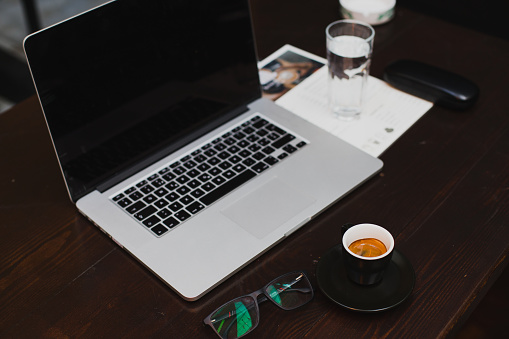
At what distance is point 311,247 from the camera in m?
0.87

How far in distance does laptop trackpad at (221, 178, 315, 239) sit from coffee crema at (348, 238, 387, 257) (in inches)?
5.5

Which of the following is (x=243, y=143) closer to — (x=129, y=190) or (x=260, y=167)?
(x=260, y=167)

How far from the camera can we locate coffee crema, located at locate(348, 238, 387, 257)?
780mm

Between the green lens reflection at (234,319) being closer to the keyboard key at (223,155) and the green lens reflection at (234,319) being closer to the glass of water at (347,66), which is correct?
the keyboard key at (223,155)

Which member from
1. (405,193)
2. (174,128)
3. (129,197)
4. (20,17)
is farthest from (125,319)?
(20,17)

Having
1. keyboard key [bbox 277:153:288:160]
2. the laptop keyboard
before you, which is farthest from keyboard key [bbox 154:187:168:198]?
keyboard key [bbox 277:153:288:160]

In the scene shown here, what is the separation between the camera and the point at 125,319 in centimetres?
78

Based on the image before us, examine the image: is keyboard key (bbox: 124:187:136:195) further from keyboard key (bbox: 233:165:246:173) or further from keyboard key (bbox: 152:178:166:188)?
keyboard key (bbox: 233:165:246:173)

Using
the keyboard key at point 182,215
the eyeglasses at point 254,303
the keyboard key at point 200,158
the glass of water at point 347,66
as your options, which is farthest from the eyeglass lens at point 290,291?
the glass of water at point 347,66

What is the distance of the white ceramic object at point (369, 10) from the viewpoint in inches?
52.5

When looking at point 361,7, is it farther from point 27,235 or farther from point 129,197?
point 27,235

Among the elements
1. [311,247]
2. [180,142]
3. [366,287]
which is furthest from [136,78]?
[366,287]

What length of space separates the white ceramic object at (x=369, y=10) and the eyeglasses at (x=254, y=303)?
75 cm

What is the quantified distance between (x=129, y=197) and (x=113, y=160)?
2.9 inches
